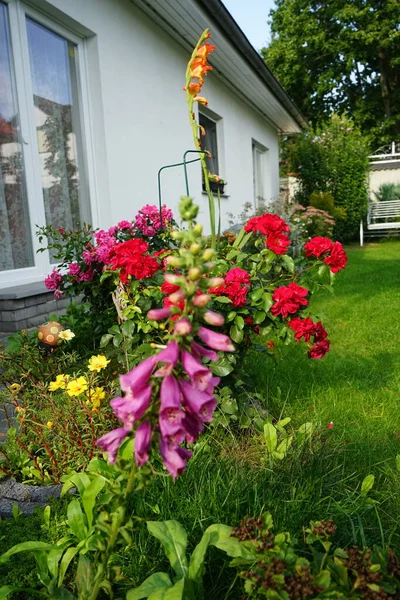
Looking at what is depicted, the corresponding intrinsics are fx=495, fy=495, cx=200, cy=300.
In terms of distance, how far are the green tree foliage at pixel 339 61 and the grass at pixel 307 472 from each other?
21798 millimetres

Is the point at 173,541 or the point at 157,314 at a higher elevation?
the point at 157,314

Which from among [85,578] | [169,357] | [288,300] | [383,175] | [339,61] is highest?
[339,61]

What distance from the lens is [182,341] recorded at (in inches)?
32.0

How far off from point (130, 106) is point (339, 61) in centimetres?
2159

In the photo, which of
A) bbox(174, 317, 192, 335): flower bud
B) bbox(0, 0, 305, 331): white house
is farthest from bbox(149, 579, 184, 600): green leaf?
bbox(0, 0, 305, 331): white house

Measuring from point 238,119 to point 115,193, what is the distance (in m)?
4.83

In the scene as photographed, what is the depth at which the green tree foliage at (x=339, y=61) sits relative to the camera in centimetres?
2122

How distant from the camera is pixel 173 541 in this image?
1.23 metres

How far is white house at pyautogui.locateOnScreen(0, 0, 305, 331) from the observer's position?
11.8 ft

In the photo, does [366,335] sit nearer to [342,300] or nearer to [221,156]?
[342,300]

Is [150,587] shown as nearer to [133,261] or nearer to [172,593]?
[172,593]

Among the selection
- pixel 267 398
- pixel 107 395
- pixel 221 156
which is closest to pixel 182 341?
pixel 107 395

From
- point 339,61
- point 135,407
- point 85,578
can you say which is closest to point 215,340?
point 135,407

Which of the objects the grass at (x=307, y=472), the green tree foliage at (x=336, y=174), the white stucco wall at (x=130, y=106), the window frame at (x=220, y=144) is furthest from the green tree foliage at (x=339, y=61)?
the grass at (x=307, y=472)
